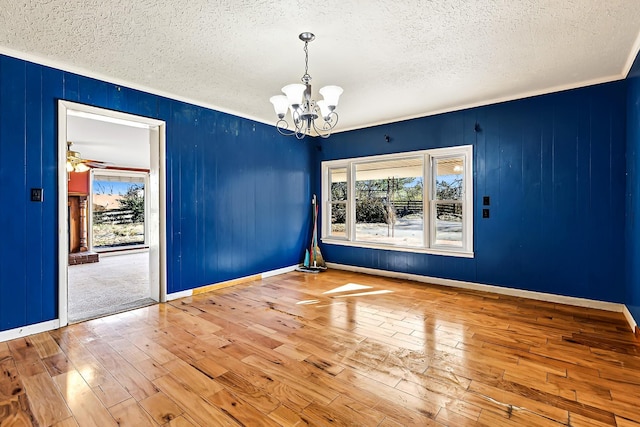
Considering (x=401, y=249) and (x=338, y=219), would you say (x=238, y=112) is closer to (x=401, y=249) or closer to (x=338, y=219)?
(x=338, y=219)

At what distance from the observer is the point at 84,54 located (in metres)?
2.94

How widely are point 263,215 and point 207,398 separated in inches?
139

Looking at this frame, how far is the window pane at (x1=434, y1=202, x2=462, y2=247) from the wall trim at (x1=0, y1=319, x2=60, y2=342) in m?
4.90

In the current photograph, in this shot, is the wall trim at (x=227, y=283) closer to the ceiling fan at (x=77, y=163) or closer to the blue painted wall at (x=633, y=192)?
the ceiling fan at (x=77, y=163)

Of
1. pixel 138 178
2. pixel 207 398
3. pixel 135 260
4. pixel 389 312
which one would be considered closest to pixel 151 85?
pixel 207 398

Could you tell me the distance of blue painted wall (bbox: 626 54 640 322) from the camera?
288cm

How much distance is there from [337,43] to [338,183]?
3506 millimetres

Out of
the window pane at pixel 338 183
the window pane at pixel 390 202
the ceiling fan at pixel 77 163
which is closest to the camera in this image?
A: the window pane at pixel 390 202

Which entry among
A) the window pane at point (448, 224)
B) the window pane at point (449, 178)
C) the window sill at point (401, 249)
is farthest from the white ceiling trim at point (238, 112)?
the window sill at point (401, 249)

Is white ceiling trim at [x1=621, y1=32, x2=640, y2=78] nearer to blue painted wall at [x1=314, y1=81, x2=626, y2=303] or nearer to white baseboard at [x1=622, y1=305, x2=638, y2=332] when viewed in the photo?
blue painted wall at [x1=314, y1=81, x2=626, y2=303]

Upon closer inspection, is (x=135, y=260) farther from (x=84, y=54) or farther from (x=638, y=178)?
(x=638, y=178)

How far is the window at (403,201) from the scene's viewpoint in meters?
4.70

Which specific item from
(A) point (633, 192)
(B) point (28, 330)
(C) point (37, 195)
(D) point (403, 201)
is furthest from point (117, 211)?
(A) point (633, 192)

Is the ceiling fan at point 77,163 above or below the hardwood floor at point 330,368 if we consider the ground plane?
above
